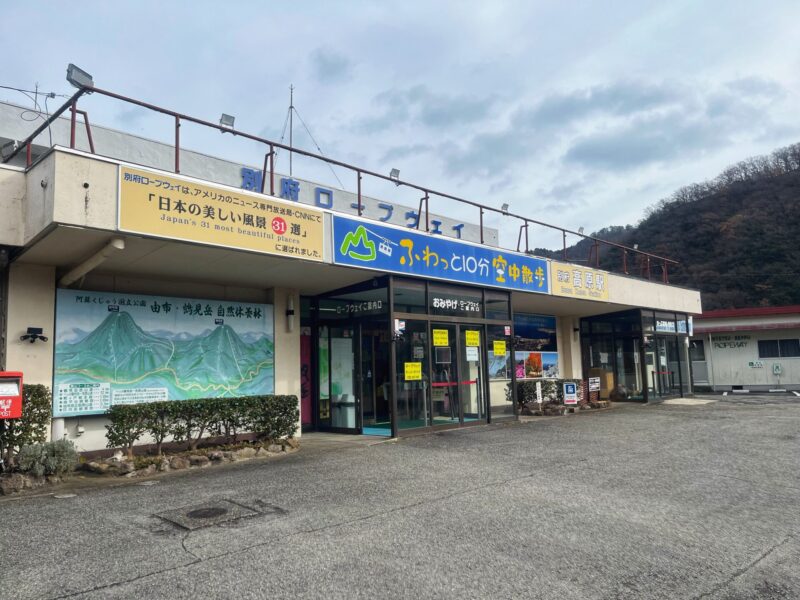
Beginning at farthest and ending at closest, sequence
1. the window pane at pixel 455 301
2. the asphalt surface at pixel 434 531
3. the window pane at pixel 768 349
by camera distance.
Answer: the window pane at pixel 768 349 → the window pane at pixel 455 301 → the asphalt surface at pixel 434 531

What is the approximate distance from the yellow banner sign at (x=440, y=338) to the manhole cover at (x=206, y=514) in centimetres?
607

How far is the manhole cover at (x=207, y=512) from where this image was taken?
17.6 ft

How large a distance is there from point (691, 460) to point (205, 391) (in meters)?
7.48

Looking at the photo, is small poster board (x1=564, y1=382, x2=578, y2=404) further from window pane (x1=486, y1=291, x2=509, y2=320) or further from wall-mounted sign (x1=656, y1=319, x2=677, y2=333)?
wall-mounted sign (x1=656, y1=319, x2=677, y2=333)

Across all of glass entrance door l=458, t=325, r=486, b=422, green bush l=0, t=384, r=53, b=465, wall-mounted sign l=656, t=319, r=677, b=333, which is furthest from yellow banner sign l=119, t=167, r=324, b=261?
wall-mounted sign l=656, t=319, r=677, b=333

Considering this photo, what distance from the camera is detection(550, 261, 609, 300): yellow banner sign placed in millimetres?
14195

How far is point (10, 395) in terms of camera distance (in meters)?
6.55

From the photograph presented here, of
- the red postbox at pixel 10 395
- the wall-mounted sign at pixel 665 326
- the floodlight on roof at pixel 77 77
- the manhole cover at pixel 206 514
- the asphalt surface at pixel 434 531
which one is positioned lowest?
the asphalt surface at pixel 434 531

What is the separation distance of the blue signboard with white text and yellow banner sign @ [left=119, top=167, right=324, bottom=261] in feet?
2.15

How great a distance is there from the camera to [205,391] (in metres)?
9.61

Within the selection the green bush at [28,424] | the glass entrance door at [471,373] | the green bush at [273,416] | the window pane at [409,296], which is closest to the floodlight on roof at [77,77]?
the green bush at [28,424]

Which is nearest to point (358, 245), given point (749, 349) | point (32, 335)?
point (32, 335)

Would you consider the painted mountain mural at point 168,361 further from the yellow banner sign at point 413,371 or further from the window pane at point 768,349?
the window pane at point 768,349

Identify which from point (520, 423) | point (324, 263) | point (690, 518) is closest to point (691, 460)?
point (690, 518)
